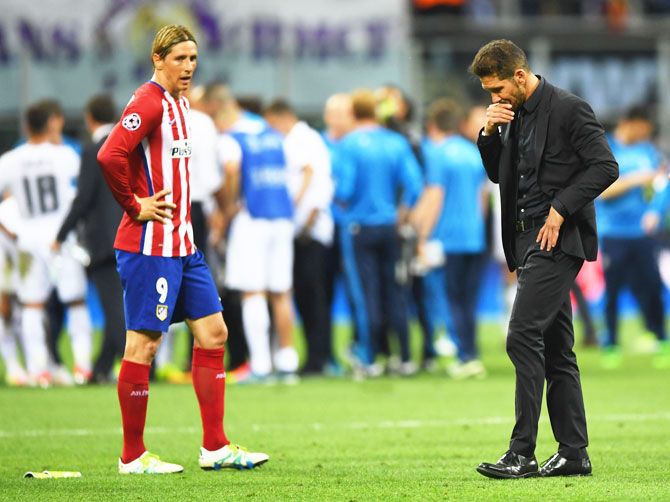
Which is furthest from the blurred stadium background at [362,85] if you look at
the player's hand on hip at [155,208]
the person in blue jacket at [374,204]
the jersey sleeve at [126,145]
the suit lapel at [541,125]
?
the suit lapel at [541,125]

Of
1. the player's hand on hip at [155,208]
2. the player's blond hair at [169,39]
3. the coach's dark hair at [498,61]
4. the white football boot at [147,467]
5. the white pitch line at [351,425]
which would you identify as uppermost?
the player's blond hair at [169,39]

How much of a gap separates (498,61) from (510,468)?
190cm

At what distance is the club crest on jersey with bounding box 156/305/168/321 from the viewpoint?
738 centimetres

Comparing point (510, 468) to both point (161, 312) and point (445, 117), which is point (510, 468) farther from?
point (445, 117)

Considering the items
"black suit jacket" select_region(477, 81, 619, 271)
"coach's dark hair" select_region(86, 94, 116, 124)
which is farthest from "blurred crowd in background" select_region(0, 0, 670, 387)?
"black suit jacket" select_region(477, 81, 619, 271)

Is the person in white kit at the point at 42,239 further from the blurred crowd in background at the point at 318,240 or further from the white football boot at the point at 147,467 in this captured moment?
the white football boot at the point at 147,467

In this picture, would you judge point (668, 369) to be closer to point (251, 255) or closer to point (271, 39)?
point (251, 255)

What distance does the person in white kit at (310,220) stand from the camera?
45.2ft

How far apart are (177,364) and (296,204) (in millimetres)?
2601

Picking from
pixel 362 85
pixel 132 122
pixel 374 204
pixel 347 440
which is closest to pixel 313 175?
pixel 374 204

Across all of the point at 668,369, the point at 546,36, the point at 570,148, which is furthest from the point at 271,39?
the point at 570,148

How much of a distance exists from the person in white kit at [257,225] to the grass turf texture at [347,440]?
20.8 inches

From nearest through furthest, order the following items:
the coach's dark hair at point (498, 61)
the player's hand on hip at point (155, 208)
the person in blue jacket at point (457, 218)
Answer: the coach's dark hair at point (498, 61)
the player's hand on hip at point (155, 208)
the person in blue jacket at point (457, 218)

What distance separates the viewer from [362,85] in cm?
2189
